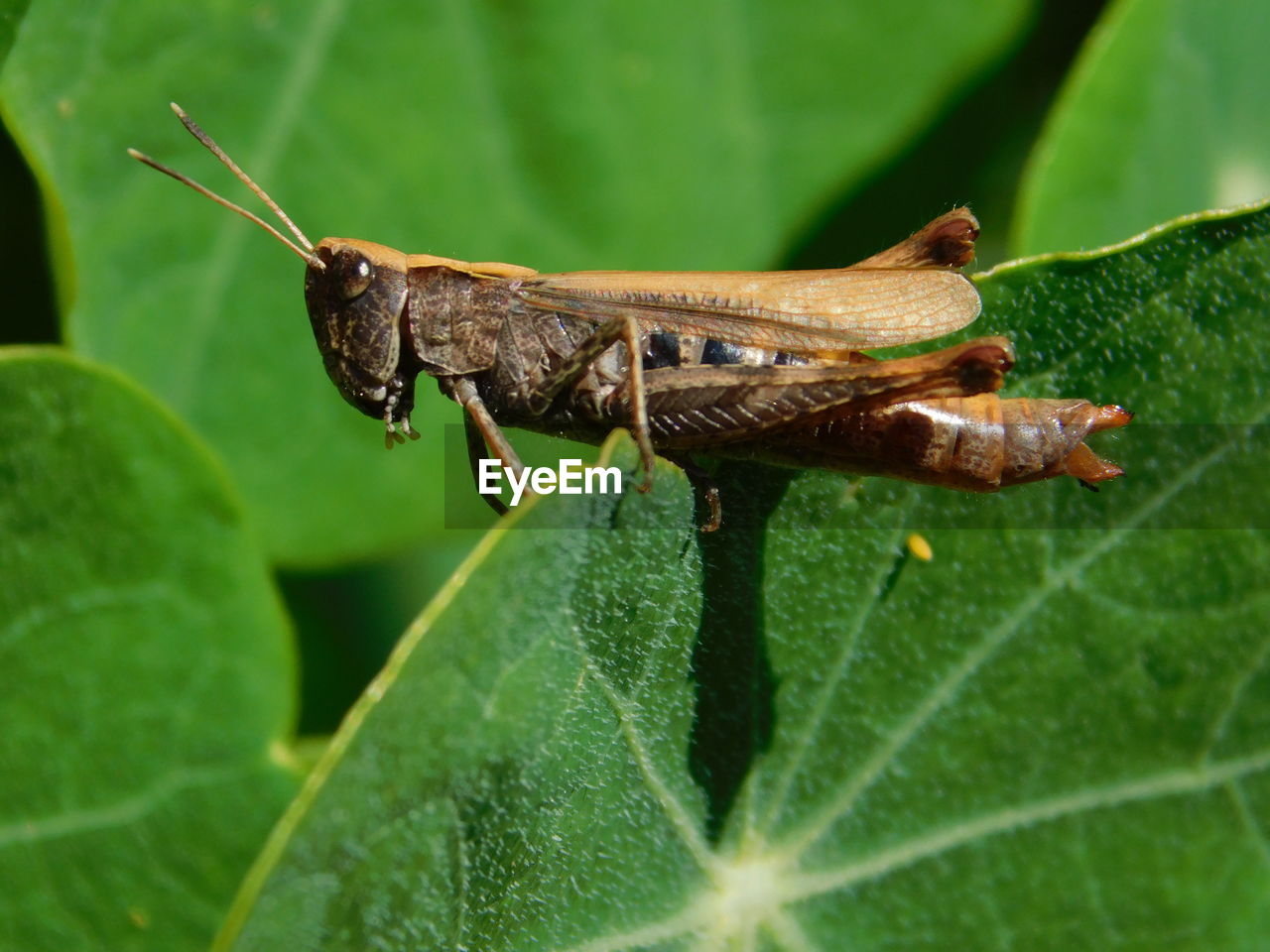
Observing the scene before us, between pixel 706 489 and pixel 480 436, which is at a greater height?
pixel 480 436

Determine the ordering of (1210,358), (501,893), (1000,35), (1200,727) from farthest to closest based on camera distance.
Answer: (1000,35), (1200,727), (1210,358), (501,893)

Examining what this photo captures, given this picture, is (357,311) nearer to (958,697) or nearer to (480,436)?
(480,436)

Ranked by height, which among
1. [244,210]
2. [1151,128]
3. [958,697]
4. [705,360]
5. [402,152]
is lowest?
[958,697]

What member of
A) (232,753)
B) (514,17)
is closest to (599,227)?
(514,17)

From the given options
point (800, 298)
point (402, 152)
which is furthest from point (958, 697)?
point (402, 152)

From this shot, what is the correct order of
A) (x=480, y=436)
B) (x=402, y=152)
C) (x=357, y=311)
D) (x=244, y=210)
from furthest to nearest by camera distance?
(x=402, y=152) → (x=480, y=436) → (x=357, y=311) → (x=244, y=210)

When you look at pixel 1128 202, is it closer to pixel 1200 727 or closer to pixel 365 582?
pixel 1200 727

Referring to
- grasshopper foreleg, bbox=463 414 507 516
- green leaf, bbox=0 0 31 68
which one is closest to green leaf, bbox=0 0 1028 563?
grasshopper foreleg, bbox=463 414 507 516
